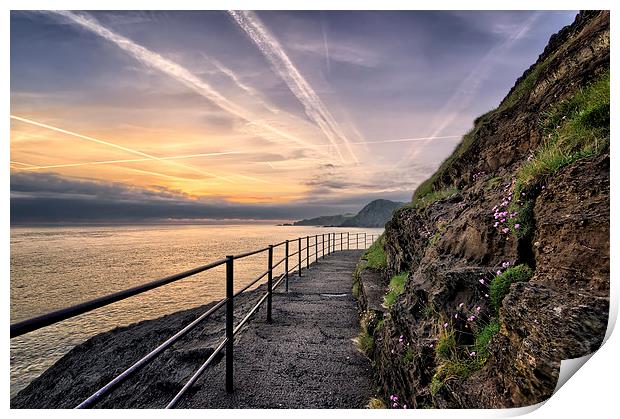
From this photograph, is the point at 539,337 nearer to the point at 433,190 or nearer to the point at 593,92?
the point at 593,92

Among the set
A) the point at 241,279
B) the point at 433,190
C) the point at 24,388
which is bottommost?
the point at 24,388

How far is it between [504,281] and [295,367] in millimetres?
2229

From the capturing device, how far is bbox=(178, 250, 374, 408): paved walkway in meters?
2.98

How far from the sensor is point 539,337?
163 cm

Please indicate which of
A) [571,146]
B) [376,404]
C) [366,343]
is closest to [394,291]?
[366,343]

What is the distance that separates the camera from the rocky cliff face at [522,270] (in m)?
1.68

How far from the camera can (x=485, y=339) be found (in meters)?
2.07

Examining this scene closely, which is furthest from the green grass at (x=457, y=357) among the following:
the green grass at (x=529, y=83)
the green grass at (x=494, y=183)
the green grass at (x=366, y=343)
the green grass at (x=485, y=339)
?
the green grass at (x=529, y=83)

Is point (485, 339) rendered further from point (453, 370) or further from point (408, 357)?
point (408, 357)

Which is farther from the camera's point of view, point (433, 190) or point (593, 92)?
point (433, 190)

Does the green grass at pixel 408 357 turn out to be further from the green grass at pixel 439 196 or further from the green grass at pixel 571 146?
the green grass at pixel 439 196

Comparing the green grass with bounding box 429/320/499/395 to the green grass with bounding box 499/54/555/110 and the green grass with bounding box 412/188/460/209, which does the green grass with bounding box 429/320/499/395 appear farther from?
the green grass with bounding box 499/54/555/110
